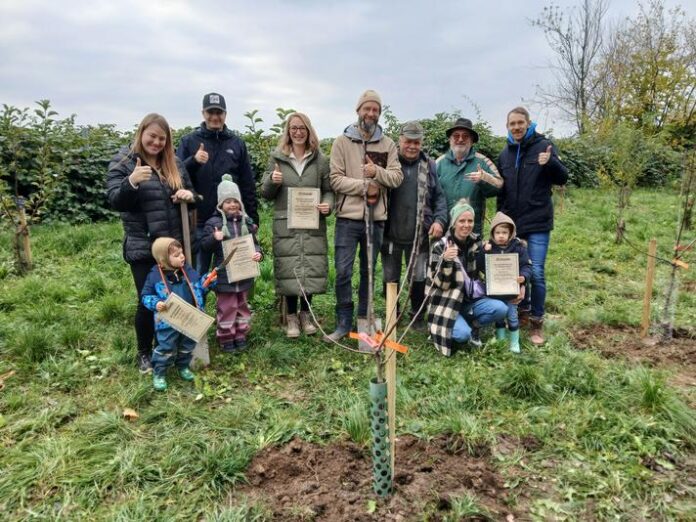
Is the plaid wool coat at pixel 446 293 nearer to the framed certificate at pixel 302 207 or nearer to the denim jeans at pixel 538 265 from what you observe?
the denim jeans at pixel 538 265

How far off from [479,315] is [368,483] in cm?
231

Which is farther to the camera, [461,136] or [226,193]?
[461,136]

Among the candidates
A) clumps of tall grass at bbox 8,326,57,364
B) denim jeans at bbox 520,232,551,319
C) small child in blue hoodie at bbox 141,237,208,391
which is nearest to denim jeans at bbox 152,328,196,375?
small child in blue hoodie at bbox 141,237,208,391

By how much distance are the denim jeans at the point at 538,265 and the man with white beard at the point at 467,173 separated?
0.53m

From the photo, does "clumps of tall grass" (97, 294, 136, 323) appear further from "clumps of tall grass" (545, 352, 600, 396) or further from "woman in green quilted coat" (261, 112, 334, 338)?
"clumps of tall grass" (545, 352, 600, 396)

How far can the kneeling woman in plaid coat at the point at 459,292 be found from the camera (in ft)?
14.1

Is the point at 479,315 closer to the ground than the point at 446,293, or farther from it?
closer to the ground

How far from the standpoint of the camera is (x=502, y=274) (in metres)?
4.36

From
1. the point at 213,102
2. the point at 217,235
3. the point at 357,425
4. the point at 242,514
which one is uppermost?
the point at 213,102

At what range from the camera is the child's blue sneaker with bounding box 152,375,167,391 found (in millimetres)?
3657

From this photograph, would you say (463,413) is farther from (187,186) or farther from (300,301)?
(187,186)

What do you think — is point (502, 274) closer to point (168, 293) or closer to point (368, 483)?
point (368, 483)

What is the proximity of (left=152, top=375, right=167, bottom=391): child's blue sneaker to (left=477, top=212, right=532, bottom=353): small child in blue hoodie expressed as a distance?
3.04m

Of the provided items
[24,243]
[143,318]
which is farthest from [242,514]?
[24,243]
